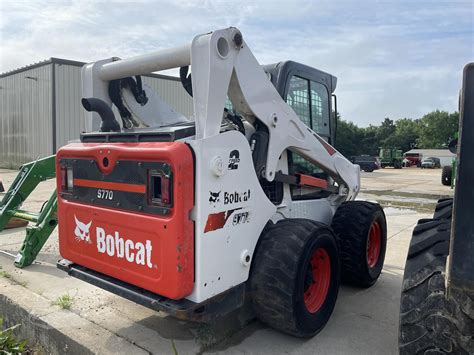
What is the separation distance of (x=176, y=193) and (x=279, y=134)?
122 cm

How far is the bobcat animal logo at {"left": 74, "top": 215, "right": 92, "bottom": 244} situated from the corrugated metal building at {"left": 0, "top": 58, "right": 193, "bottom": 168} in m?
18.0

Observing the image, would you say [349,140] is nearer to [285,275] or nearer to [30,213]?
[30,213]

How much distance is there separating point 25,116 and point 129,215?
2524cm

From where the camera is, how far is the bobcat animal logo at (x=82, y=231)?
3273 millimetres

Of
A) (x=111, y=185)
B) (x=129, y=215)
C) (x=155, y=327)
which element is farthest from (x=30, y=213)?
(x=129, y=215)

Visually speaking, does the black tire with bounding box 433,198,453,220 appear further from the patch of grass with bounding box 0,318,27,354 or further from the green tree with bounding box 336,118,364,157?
the green tree with bounding box 336,118,364,157

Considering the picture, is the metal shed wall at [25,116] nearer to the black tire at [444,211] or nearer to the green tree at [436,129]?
the black tire at [444,211]

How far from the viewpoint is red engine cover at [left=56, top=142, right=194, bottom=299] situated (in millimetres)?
2645

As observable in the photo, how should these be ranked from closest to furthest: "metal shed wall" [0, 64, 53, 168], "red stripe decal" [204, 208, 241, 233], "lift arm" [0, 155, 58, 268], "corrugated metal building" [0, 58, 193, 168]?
"red stripe decal" [204, 208, 241, 233], "lift arm" [0, 155, 58, 268], "corrugated metal building" [0, 58, 193, 168], "metal shed wall" [0, 64, 53, 168]

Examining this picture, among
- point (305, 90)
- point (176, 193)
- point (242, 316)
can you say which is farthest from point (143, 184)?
point (305, 90)

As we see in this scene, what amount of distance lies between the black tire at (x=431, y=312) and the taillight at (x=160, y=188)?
1.51 m

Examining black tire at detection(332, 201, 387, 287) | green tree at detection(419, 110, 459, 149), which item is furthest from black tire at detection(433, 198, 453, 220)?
green tree at detection(419, 110, 459, 149)

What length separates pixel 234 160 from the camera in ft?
9.58

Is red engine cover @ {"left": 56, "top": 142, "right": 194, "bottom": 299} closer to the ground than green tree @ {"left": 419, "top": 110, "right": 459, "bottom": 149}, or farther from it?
closer to the ground
